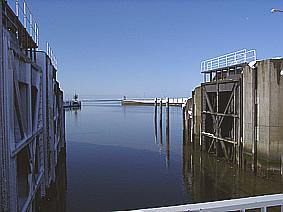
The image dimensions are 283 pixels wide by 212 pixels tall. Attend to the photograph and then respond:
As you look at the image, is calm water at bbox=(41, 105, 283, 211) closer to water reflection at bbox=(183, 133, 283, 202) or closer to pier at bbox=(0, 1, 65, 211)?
water reflection at bbox=(183, 133, 283, 202)

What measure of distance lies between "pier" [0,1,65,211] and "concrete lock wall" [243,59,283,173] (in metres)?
10.7

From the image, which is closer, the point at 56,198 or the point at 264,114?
the point at 56,198

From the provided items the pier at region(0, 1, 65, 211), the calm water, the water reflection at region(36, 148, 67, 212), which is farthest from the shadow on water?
the pier at region(0, 1, 65, 211)

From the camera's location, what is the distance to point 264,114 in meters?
14.4

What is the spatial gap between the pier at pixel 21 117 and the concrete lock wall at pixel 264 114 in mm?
10720

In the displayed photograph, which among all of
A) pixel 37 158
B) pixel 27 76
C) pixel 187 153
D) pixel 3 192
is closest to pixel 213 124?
pixel 187 153

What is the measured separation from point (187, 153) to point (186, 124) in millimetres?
4089

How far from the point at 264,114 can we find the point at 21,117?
464 inches

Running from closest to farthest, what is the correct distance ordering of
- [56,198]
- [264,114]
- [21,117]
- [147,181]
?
[21,117], [56,198], [264,114], [147,181]

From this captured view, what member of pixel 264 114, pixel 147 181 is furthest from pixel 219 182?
pixel 264 114

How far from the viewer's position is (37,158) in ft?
35.8

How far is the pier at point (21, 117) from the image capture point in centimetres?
587

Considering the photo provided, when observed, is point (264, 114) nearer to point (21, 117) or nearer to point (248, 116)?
point (248, 116)

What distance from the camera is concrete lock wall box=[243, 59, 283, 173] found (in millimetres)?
13859
